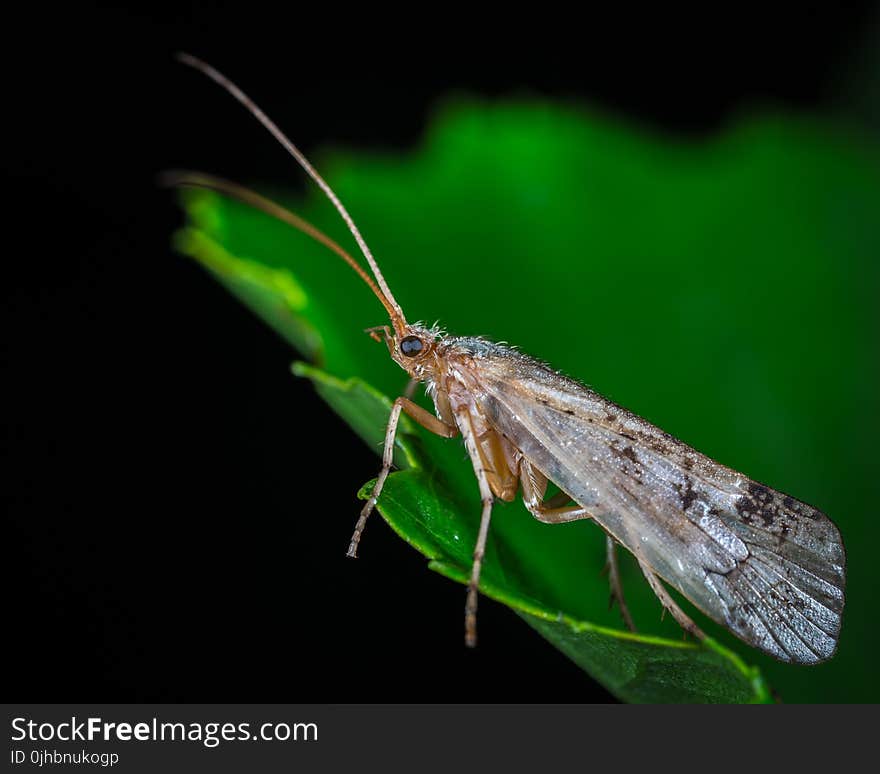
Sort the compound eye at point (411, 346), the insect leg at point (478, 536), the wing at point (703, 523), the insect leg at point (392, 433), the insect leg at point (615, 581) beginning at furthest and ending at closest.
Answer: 1. the compound eye at point (411, 346)
2. the insect leg at point (615, 581)
3. the wing at point (703, 523)
4. the insect leg at point (392, 433)
5. the insect leg at point (478, 536)

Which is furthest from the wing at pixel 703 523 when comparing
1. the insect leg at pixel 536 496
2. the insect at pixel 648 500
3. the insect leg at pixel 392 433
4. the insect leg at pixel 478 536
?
the insect leg at pixel 392 433

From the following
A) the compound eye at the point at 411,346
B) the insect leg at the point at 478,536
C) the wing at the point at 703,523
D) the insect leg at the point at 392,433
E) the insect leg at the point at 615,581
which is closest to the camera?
the insect leg at the point at 478,536

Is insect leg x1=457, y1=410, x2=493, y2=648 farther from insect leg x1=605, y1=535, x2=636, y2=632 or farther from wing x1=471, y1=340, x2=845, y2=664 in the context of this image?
insect leg x1=605, y1=535, x2=636, y2=632

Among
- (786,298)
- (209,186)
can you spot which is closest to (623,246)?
(786,298)

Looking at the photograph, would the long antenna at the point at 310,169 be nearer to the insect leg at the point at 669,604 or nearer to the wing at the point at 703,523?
the wing at the point at 703,523

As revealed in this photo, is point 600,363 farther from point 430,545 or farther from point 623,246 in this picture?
point 430,545

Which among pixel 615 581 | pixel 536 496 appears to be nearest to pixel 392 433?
pixel 536 496
